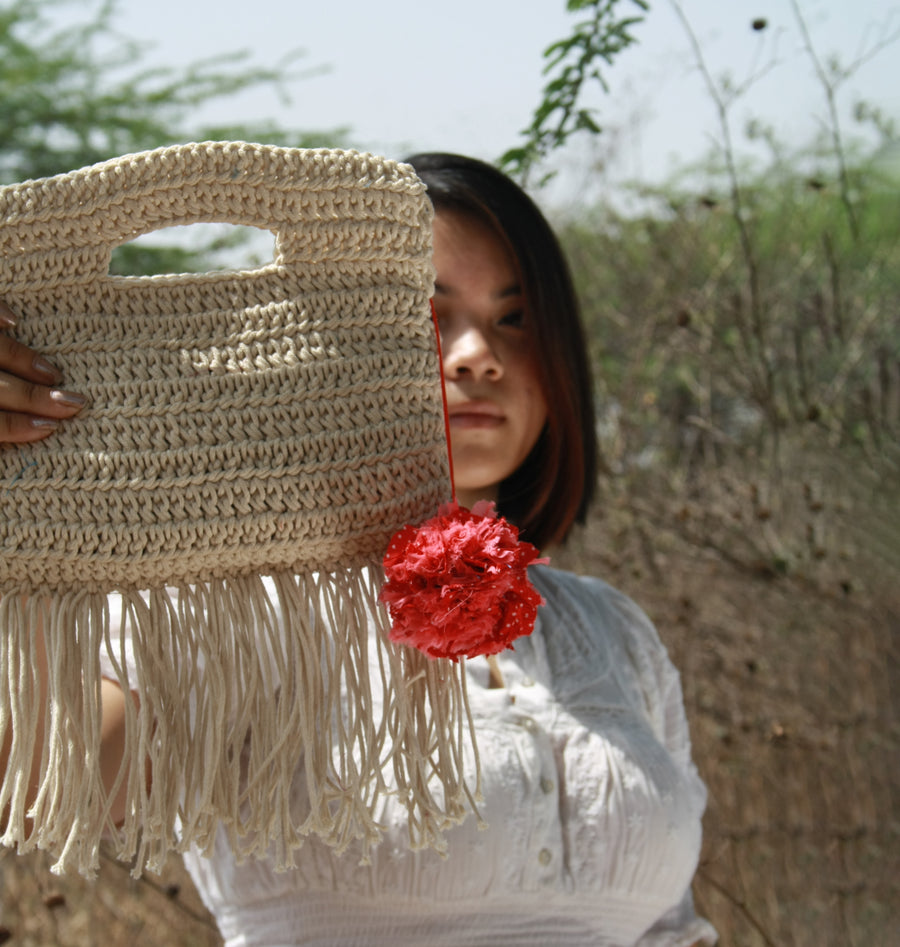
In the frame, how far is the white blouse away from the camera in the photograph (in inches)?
37.7

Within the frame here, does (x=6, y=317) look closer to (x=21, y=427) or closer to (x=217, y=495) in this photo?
(x=21, y=427)

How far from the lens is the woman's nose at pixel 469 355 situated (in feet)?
3.58

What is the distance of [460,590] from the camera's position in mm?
651

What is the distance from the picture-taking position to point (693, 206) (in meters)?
2.89

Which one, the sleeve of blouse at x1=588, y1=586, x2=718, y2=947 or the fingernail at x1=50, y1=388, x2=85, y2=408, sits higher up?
the fingernail at x1=50, y1=388, x2=85, y2=408

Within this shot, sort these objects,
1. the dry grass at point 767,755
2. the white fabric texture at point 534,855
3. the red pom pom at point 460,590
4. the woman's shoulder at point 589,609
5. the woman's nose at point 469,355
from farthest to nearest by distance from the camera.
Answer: the dry grass at point 767,755
the woman's shoulder at point 589,609
the woman's nose at point 469,355
the white fabric texture at point 534,855
the red pom pom at point 460,590

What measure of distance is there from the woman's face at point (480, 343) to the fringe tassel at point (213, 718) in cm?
41

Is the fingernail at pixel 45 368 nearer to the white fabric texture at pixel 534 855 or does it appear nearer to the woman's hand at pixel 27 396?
the woman's hand at pixel 27 396

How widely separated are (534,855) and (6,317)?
0.76 m

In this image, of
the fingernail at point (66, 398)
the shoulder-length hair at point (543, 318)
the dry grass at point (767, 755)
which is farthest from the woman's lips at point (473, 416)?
the dry grass at point (767, 755)

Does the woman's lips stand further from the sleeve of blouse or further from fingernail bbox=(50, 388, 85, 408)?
fingernail bbox=(50, 388, 85, 408)

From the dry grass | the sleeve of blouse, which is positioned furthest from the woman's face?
the dry grass

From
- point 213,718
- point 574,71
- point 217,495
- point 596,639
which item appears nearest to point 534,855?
point 596,639

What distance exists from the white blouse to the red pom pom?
13.3 inches
